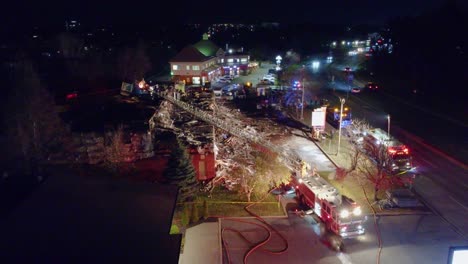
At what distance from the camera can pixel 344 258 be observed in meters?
16.0

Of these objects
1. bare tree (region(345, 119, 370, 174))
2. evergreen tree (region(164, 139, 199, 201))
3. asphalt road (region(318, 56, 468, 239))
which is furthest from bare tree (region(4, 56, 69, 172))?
asphalt road (region(318, 56, 468, 239))

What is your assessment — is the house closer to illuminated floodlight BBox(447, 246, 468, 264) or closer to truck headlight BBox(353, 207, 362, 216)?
truck headlight BBox(353, 207, 362, 216)

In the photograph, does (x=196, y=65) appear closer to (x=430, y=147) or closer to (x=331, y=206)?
(x=430, y=147)

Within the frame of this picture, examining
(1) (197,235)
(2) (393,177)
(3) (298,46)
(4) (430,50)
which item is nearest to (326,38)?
(3) (298,46)

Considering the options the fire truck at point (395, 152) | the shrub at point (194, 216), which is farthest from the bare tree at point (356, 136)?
the shrub at point (194, 216)

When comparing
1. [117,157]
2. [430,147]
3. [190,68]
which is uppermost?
[190,68]

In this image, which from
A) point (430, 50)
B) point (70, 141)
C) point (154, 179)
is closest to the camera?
point (154, 179)

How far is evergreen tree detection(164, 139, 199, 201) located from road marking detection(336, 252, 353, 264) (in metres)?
7.49

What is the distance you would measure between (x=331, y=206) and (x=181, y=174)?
7.37 metres

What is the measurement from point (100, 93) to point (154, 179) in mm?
16888

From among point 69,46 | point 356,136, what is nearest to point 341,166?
point 356,136

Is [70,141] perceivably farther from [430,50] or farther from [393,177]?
[430,50]

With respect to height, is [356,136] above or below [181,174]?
below

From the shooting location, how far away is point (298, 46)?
102 metres
